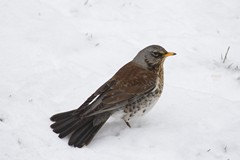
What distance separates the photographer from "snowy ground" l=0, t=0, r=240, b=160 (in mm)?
5398

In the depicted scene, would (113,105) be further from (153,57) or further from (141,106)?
(153,57)

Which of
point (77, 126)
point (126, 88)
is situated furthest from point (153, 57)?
point (77, 126)

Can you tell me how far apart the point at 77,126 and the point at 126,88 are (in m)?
0.72

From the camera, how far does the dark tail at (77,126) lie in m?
5.43

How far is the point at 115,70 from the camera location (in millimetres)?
7145

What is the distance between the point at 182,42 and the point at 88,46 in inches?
60.4

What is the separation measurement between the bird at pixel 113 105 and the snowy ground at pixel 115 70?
133mm

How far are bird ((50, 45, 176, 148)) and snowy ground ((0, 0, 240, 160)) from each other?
13cm

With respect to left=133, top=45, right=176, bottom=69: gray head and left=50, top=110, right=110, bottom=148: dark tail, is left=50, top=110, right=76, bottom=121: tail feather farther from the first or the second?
left=133, top=45, right=176, bottom=69: gray head

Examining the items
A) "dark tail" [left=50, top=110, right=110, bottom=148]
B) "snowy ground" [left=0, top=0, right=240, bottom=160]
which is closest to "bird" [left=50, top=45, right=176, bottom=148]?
"dark tail" [left=50, top=110, right=110, bottom=148]

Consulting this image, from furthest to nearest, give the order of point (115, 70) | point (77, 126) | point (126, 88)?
point (115, 70) < point (126, 88) < point (77, 126)

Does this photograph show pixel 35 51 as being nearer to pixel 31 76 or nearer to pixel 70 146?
pixel 31 76

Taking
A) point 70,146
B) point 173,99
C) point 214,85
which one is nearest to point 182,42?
point 214,85

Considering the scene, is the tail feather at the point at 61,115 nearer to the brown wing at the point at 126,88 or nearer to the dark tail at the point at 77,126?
the dark tail at the point at 77,126
